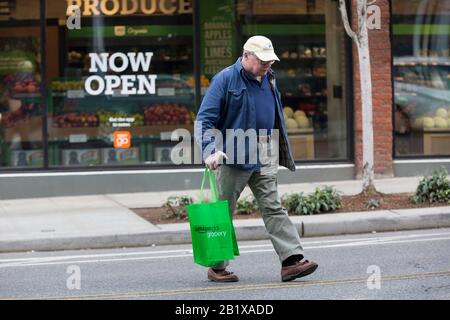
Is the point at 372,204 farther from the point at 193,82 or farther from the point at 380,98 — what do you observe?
the point at 193,82

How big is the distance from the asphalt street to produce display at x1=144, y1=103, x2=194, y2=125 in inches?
165

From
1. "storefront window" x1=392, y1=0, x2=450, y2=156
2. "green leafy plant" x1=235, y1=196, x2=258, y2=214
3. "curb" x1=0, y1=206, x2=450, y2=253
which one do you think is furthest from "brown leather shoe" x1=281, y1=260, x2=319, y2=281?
"storefront window" x1=392, y1=0, x2=450, y2=156

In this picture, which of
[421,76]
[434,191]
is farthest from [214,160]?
[421,76]

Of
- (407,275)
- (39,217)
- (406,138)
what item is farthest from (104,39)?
(407,275)

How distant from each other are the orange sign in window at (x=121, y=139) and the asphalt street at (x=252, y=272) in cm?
404

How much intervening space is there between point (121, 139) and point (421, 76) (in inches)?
187

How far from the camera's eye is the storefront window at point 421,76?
1462cm

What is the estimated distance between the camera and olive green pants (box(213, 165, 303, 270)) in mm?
7684

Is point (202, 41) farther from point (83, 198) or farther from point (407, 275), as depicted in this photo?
point (407, 275)

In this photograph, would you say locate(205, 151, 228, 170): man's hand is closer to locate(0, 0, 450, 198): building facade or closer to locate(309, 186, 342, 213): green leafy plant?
locate(309, 186, 342, 213): green leafy plant
